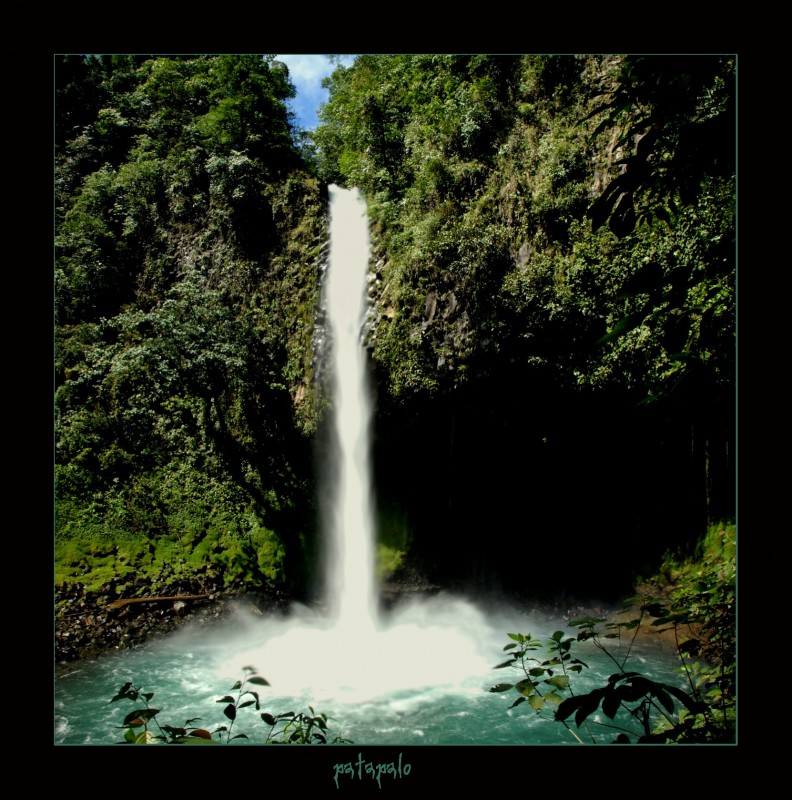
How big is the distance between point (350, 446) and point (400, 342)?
1751 millimetres

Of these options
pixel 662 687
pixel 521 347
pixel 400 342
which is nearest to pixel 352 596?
pixel 400 342

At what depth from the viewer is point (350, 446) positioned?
7.78 m

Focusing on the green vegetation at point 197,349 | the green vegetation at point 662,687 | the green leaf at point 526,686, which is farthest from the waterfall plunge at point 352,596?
the green leaf at point 526,686

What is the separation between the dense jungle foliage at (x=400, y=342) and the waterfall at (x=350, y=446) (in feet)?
0.91

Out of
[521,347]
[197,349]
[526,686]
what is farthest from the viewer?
[197,349]

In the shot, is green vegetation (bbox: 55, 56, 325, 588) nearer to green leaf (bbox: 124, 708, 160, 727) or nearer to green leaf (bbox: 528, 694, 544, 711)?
green leaf (bbox: 124, 708, 160, 727)

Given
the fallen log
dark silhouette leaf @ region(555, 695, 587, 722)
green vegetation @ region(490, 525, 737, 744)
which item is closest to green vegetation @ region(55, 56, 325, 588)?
the fallen log

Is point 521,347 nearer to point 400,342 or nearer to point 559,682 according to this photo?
point 400,342

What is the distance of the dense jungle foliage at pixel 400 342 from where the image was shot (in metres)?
6.79

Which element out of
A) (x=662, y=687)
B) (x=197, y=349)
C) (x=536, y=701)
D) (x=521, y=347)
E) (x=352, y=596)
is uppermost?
(x=197, y=349)
